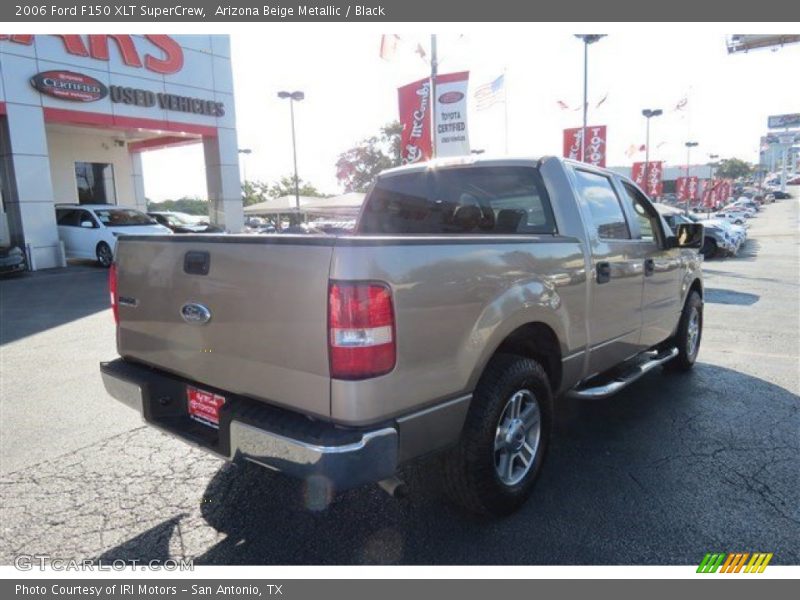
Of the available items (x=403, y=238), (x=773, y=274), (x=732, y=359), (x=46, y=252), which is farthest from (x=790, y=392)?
(x=46, y=252)

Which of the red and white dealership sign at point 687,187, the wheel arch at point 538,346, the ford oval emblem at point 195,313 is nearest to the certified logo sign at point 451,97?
the wheel arch at point 538,346

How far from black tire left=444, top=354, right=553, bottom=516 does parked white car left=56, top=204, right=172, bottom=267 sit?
14.4 metres

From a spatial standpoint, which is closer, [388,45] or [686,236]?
[686,236]

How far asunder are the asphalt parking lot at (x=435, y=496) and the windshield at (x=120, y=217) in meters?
11.7

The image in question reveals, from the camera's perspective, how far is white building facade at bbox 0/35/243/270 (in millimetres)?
14859

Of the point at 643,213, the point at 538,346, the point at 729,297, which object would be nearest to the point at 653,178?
the point at 729,297

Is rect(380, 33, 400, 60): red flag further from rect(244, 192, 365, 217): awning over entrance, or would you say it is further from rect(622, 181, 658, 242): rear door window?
rect(244, 192, 365, 217): awning over entrance

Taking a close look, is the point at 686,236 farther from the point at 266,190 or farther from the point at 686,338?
the point at 266,190

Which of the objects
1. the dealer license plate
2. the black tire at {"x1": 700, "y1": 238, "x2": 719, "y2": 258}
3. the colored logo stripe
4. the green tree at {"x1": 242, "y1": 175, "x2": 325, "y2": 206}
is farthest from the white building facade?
the green tree at {"x1": 242, "y1": 175, "x2": 325, "y2": 206}

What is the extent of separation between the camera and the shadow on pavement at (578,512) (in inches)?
107

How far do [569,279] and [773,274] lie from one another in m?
13.6

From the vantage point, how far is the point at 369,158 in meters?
56.3

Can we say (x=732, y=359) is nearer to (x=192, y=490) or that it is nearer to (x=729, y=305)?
(x=729, y=305)

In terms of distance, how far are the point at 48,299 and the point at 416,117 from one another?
8.27m
